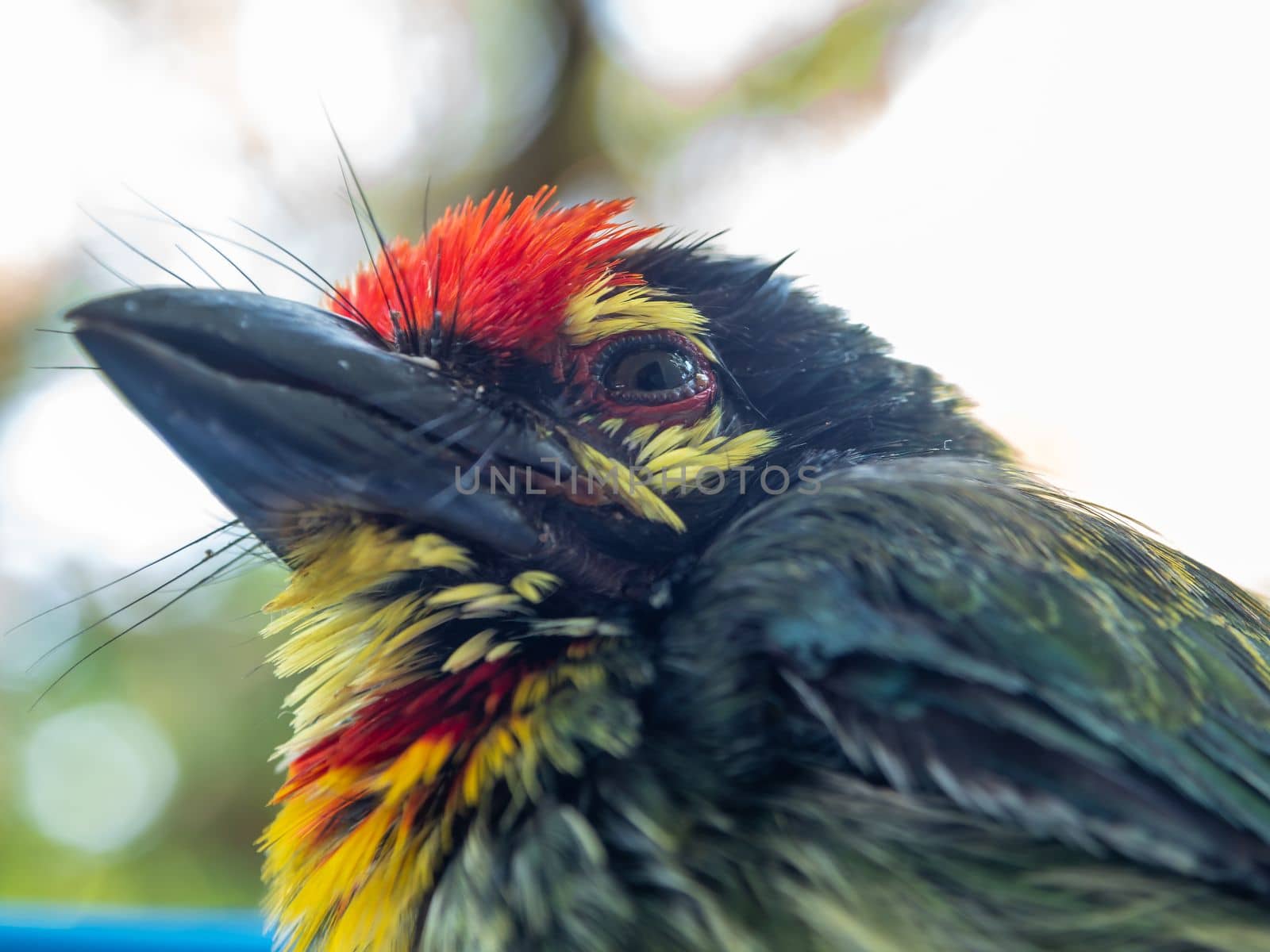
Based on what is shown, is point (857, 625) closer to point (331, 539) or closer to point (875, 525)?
point (875, 525)

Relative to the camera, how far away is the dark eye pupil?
1.06m

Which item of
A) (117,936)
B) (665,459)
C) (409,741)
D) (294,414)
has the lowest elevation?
(117,936)

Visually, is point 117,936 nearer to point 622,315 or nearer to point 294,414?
point 294,414

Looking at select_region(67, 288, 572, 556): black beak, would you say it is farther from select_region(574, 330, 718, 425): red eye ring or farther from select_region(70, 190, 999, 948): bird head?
select_region(574, 330, 718, 425): red eye ring

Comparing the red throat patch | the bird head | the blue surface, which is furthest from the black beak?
the blue surface

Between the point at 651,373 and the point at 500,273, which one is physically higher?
the point at 500,273

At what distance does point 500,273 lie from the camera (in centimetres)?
107

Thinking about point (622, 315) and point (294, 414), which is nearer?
point (294, 414)

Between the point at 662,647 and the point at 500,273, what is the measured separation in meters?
0.48

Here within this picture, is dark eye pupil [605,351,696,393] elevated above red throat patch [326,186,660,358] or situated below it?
below

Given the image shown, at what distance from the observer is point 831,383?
46.2 inches

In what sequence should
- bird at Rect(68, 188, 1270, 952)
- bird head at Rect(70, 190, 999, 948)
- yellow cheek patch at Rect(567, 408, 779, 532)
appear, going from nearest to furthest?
bird at Rect(68, 188, 1270, 952)
bird head at Rect(70, 190, 999, 948)
yellow cheek patch at Rect(567, 408, 779, 532)

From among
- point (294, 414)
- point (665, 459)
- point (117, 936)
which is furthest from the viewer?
point (117, 936)

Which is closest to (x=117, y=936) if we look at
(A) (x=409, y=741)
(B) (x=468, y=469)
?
(A) (x=409, y=741)
